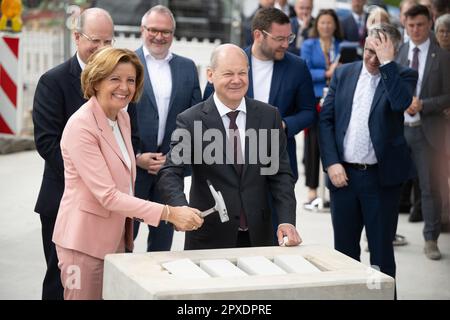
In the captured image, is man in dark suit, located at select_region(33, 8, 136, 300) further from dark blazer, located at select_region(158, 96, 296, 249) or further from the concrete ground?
the concrete ground

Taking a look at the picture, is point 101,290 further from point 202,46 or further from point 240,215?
point 202,46

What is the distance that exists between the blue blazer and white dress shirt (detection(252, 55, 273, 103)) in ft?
9.87

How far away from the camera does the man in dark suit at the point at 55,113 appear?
15.1 ft

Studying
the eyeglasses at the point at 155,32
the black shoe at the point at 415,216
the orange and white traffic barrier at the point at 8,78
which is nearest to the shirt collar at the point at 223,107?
the eyeglasses at the point at 155,32

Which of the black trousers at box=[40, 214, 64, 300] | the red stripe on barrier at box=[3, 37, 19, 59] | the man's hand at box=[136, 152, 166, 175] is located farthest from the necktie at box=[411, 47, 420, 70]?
the red stripe on barrier at box=[3, 37, 19, 59]

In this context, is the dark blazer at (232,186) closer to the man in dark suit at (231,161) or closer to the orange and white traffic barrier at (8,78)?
the man in dark suit at (231,161)

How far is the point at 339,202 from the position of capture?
5.38 meters

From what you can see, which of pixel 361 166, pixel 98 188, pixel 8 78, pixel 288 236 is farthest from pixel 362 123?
pixel 8 78

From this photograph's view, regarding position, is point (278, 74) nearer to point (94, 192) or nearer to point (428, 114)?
point (428, 114)

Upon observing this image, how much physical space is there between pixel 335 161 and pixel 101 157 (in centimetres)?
196

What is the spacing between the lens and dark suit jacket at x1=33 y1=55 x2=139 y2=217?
4.62 meters

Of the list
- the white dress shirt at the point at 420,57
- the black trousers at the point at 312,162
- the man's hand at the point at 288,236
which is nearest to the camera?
the man's hand at the point at 288,236

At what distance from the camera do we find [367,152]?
5277mm
